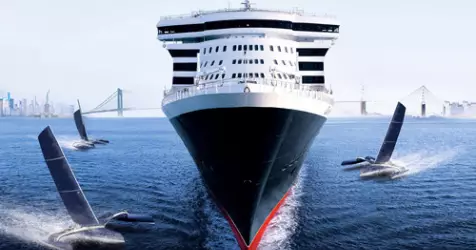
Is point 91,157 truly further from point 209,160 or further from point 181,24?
point 209,160

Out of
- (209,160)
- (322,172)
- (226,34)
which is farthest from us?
(322,172)

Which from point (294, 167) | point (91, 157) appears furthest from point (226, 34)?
point (91, 157)

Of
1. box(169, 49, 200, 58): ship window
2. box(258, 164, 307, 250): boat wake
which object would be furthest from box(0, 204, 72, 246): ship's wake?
box(169, 49, 200, 58): ship window

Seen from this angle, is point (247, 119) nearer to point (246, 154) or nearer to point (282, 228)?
point (246, 154)

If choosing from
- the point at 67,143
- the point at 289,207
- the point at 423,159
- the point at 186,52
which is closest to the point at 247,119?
the point at 289,207

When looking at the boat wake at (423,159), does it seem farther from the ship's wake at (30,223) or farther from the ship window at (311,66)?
the ship's wake at (30,223)

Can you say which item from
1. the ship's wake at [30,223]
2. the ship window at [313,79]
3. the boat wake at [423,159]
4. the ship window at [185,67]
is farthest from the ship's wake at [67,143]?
the boat wake at [423,159]

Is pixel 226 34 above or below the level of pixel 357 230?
above
